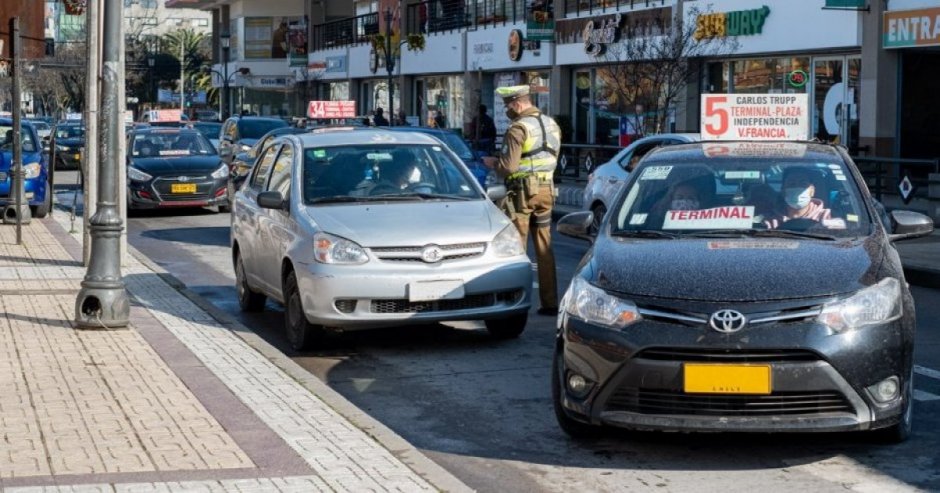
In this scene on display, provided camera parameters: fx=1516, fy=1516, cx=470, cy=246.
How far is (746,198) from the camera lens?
8.61 metres

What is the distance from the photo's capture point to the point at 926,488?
276 inches

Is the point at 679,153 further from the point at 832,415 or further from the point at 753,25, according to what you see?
the point at 753,25

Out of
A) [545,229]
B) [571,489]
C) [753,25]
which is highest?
[753,25]

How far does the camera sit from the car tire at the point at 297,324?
11062 mm

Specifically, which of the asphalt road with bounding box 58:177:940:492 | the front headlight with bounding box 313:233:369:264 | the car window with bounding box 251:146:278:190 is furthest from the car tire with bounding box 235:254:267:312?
the front headlight with bounding box 313:233:369:264

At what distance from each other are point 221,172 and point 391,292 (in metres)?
16.9

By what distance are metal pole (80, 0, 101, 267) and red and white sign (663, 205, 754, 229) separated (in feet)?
31.5

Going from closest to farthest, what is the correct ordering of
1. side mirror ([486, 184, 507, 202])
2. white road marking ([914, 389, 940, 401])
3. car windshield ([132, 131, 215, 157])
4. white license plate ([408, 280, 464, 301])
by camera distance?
white road marking ([914, 389, 940, 401]) < white license plate ([408, 280, 464, 301]) < side mirror ([486, 184, 507, 202]) < car windshield ([132, 131, 215, 157])

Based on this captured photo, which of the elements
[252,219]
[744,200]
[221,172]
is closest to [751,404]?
[744,200]

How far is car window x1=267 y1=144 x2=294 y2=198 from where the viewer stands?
12242 millimetres

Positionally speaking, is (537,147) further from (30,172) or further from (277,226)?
(30,172)

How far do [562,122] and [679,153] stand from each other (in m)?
30.5

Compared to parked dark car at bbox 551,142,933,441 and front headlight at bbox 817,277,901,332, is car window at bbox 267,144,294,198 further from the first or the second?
front headlight at bbox 817,277,901,332

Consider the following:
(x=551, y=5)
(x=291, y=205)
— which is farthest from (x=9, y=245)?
(x=551, y=5)
